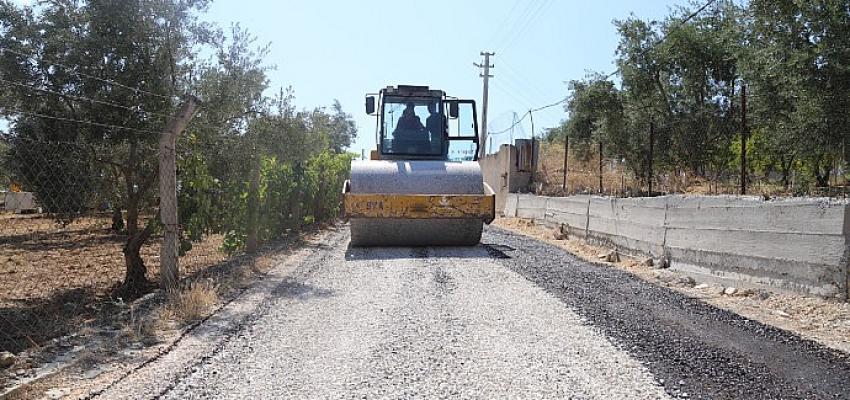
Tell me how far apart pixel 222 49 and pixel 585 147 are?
22690 millimetres

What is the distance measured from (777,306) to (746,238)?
116 centimetres

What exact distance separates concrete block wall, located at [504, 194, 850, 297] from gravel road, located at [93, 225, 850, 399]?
1053 millimetres

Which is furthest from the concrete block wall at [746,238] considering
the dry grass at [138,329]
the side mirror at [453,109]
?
the dry grass at [138,329]

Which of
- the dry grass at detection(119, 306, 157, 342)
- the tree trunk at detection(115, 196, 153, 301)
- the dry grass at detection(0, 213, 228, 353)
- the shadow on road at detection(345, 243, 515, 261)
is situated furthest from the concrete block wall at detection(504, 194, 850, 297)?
the tree trunk at detection(115, 196, 153, 301)

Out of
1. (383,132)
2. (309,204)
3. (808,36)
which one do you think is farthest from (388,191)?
(808,36)

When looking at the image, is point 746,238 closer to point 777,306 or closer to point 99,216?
point 777,306

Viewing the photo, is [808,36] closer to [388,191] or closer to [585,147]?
[388,191]

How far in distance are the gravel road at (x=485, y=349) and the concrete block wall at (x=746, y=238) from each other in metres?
1.05

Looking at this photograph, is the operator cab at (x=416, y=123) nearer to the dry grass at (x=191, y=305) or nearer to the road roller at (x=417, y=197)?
the road roller at (x=417, y=197)

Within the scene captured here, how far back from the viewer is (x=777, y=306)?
279 inches

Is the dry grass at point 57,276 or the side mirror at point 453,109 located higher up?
the side mirror at point 453,109

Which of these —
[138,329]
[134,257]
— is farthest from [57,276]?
[138,329]

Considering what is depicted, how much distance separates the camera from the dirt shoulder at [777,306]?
19.6 ft

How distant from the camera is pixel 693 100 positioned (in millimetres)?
25609
